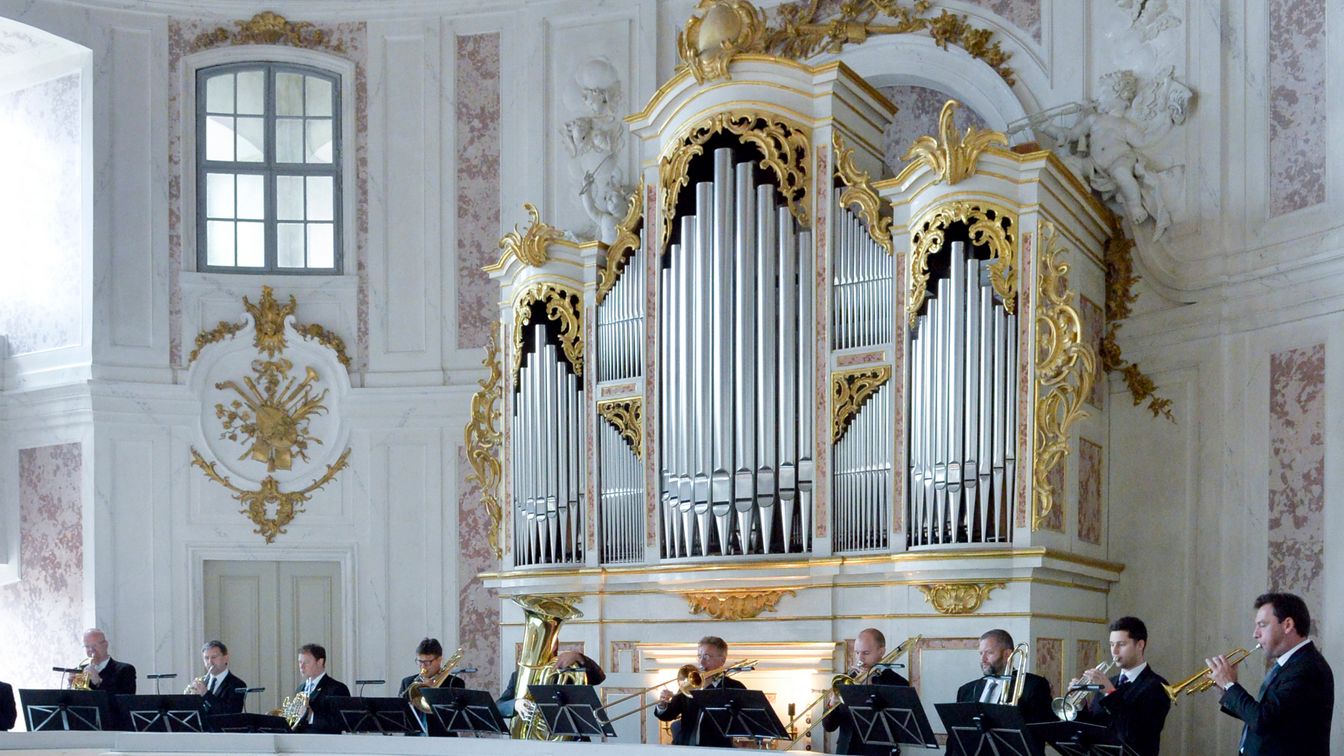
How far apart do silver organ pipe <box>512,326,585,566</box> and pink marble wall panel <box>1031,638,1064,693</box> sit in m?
2.86

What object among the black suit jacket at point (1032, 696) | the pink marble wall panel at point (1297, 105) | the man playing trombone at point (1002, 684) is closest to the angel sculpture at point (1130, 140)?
the pink marble wall panel at point (1297, 105)

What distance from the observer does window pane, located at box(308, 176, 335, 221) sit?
1220 centimetres

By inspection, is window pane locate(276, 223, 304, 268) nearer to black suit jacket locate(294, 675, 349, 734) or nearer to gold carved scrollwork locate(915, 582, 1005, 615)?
black suit jacket locate(294, 675, 349, 734)

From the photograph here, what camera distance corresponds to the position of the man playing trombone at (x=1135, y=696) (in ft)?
23.5

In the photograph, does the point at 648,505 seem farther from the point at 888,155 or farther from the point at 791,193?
the point at 888,155

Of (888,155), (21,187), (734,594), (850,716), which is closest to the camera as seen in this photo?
(850,716)

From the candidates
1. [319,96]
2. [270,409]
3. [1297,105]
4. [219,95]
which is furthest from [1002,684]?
[219,95]

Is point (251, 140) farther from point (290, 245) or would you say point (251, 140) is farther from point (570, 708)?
point (570, 708)

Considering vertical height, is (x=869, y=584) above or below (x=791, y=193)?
below

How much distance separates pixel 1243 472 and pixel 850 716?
8.83ft

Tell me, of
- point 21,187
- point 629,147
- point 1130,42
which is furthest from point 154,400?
point 1130,42

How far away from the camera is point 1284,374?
872cm

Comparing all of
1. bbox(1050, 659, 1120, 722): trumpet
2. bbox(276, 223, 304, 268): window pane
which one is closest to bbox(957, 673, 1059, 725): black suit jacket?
bbox(1050, 659, 1120, 722): trumpet

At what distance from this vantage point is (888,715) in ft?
24.5
